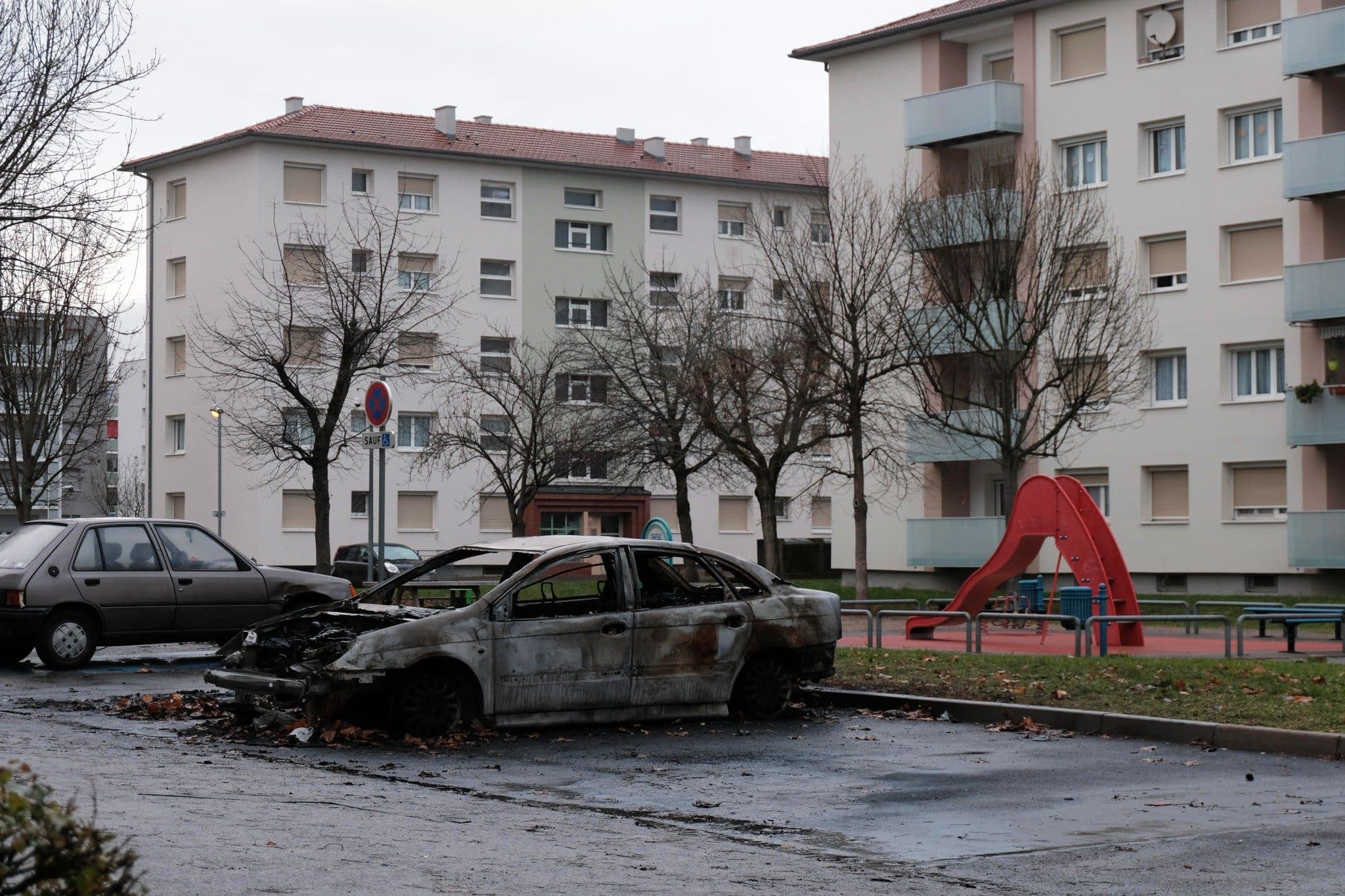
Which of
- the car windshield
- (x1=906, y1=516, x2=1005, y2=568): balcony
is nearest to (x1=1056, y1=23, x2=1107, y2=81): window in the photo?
(x1=906, y1=516, x2=1005, y2=568): balcony

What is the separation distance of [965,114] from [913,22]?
4081 mm

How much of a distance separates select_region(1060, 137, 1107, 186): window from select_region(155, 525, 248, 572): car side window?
30191 mm

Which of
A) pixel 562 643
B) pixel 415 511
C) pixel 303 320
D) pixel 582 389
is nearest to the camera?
pixel 562 643

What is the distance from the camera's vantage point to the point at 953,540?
46094 mm

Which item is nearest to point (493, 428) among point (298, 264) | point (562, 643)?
point (298, 264)

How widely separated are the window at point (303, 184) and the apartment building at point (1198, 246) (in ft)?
79.1

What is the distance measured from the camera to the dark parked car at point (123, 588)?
17594 mm

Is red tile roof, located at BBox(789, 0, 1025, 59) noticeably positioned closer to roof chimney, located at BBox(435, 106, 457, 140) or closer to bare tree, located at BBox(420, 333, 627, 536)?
bare tree, located at BBox(420, 333, 627, 536)

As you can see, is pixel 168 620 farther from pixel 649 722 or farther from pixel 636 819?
pixel 636 819

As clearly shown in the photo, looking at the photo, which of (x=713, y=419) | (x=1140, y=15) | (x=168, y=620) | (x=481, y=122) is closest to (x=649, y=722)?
(x=168, y=620)

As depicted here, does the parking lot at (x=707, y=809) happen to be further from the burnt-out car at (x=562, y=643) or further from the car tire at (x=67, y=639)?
the car tire at (x=67, y=639)

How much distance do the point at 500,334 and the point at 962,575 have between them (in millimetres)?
24492

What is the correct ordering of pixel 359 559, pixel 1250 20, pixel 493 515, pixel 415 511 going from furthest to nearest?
pixel 493 515
pixel 415 511
pixel 359 559
pixel 1250 20

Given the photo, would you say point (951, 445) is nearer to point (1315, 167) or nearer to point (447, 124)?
point (1315, 167)
